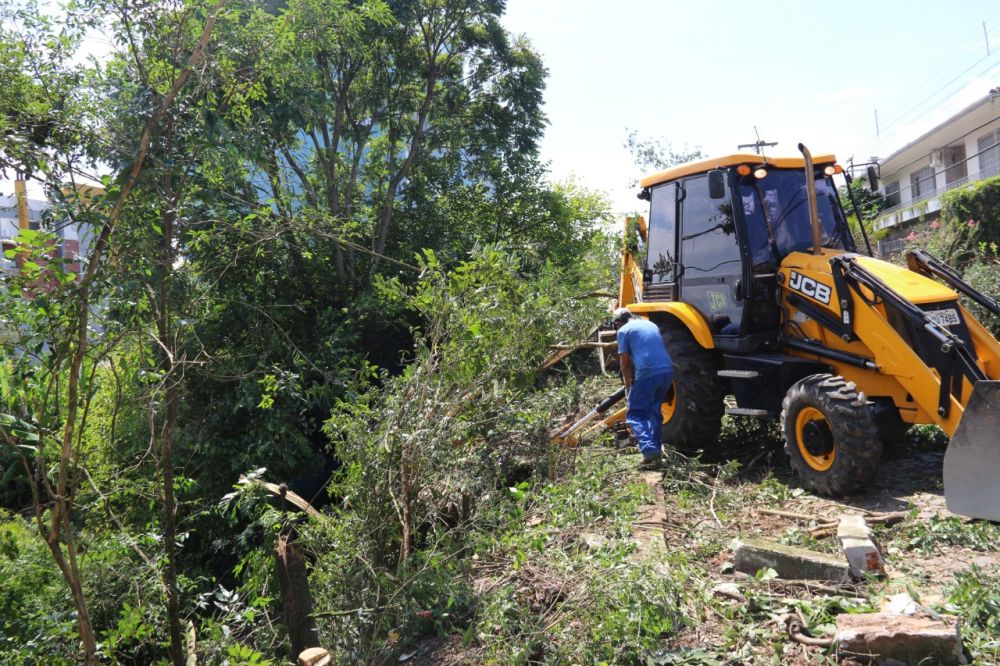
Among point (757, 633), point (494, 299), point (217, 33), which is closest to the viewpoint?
point (757, 633)

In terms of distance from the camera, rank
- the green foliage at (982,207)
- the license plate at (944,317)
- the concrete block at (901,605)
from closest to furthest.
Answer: the concrete block at (901,605) → the license plate at (944,317) → the green foliage at (982,207)

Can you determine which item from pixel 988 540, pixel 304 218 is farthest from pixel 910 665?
pixel 304 218

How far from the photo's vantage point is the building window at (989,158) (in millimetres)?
21609

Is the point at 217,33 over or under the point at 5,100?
over

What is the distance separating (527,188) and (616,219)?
10.0 feet

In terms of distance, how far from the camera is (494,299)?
18.2ft

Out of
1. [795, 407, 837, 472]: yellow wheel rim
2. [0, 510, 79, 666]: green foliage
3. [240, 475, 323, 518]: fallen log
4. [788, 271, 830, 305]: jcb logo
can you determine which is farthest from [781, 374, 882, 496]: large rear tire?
[0, 510, 79, 666]: green foliage

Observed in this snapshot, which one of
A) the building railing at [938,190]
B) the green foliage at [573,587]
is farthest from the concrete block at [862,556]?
the building railing at [938,190]

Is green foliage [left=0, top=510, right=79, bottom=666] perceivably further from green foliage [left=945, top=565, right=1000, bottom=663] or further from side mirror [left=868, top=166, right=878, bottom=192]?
side mirror [left=868, top=166, right=878, bottom=192]

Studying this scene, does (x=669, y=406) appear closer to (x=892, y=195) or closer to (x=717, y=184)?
(x=717, y=184)

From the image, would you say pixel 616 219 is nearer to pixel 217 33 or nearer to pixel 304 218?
pixel 304 218

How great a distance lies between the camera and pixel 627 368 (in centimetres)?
636

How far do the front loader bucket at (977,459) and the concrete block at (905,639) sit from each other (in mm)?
1468

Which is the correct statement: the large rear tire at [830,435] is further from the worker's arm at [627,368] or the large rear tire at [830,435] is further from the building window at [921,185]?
the building window at [921,185]
